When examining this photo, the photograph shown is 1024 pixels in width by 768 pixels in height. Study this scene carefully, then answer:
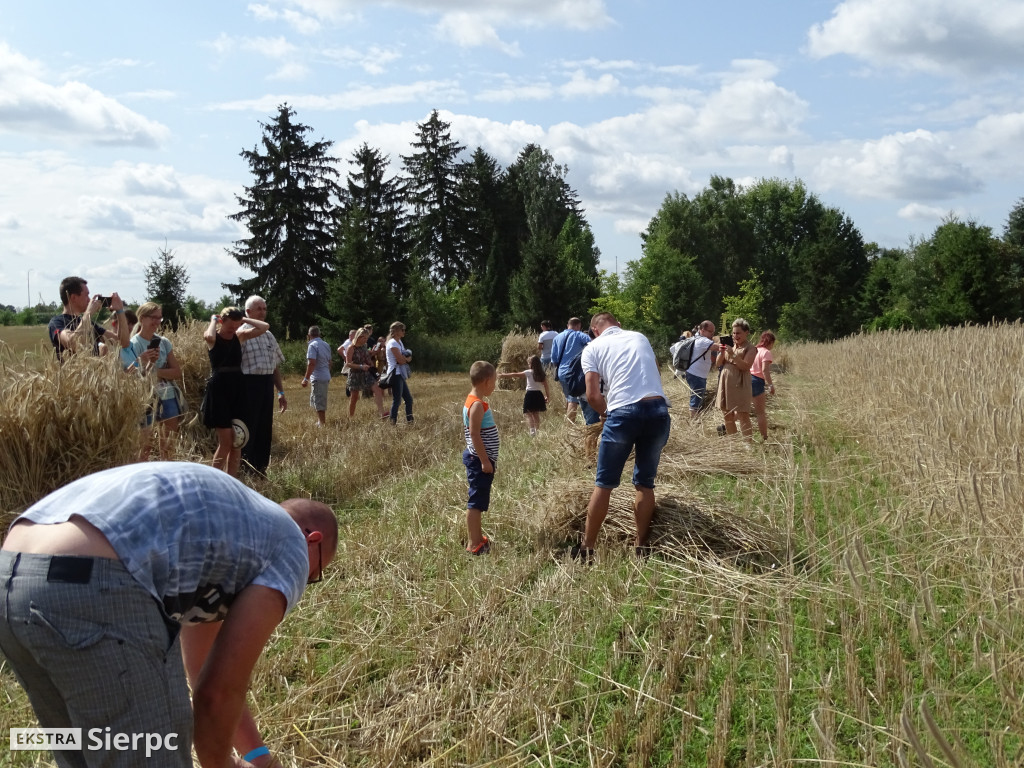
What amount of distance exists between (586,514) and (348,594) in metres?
1.96

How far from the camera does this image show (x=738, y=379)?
1063cm

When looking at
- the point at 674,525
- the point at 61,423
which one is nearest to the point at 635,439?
the point at 674,525

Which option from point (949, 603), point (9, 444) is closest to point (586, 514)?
point (949, 603)

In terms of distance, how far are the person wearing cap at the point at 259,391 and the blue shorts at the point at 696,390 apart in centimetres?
613

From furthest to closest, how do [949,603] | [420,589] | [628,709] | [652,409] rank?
[652,409]
[420,589]
[949,603]
[628,709]

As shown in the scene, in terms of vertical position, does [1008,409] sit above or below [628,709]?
above

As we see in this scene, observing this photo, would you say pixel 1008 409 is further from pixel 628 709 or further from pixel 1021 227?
pixel 1021 227

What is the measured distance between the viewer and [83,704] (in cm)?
209

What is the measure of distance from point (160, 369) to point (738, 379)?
6.59 meters

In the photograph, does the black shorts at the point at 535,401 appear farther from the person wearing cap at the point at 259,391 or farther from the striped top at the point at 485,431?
the striped top at the point at 485,431

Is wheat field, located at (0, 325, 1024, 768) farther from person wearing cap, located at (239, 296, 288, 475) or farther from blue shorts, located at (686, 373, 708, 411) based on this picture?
blue shorts, located at (686, 373, 708, 411)

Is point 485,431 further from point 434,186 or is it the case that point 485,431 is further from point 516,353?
point 434,186

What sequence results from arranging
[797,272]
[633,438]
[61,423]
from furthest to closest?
[797,272]
[633,438]
[61,423]

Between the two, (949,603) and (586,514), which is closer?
(949,603)
